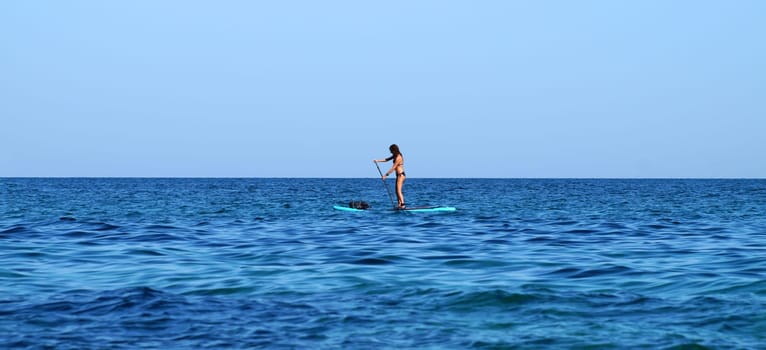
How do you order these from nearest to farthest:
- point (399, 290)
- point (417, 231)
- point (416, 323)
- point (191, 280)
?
point (416, 323)
point (399, 290)
point (191, 280)
point (417, 231)

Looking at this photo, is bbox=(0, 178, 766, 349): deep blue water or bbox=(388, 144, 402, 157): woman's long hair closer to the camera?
bbox=(0, 178, 766, 349): deep blue water

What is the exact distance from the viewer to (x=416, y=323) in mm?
8781

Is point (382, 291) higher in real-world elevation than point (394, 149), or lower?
lower

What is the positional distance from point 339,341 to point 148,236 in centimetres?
1380

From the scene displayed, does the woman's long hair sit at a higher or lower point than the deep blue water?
higher

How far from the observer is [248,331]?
8.36m

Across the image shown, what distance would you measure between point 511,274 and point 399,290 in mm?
2472

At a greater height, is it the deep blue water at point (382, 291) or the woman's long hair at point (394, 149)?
the woman's long hair at point (394, 149)

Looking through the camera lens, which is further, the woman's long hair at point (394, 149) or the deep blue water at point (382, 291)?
the woman's long hair at point (394, 149)

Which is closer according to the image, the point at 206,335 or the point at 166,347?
the point at 166,347

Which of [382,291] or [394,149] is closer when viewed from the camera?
[382,291]

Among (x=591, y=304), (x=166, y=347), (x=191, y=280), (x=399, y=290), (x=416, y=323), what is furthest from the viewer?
(x=191, y=280)

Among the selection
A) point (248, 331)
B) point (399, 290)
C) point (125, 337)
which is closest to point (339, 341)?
point (248, 331)

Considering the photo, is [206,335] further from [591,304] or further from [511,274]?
[511,274]
